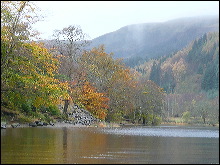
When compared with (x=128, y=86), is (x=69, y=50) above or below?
above

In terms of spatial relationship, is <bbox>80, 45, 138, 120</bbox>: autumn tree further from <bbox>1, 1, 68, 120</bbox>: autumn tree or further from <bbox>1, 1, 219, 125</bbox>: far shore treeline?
<bbox>1, 1, 68, 120</bbox>: autumn tree

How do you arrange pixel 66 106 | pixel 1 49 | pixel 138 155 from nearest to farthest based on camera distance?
1. pixel 138 155
2. pixel 1 49
3. pixel 66 106

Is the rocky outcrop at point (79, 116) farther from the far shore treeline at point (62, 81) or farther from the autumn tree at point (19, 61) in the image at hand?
the autumn tree at point (19, 61)

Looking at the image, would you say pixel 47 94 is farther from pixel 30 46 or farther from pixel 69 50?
pixel 69 50

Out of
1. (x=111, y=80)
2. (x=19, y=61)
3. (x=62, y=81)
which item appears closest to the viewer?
(x=19, y=61)

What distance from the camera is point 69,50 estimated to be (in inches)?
2542

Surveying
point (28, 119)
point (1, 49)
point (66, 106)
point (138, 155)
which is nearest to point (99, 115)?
point (66, 106)

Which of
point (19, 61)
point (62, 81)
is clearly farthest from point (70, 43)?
point (19, 61)

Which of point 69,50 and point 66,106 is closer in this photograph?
point 66,106

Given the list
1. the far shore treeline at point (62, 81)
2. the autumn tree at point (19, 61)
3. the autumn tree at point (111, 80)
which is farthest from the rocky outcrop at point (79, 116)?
the autumn tree at point (19, 61)

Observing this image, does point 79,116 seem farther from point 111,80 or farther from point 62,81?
point 111,80

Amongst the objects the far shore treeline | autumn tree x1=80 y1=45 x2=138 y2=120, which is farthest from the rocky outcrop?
autumn tree x1=80 y1=45 x2=138 y2=120

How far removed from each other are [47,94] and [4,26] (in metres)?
6.17

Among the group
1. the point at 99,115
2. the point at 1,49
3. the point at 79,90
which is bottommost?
the point at 99,115
